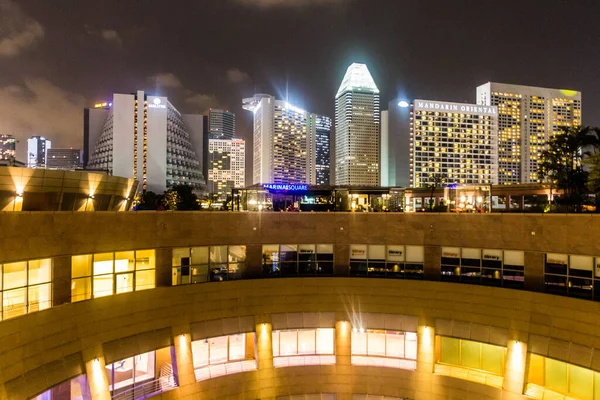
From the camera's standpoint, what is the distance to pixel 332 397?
82.8 feet

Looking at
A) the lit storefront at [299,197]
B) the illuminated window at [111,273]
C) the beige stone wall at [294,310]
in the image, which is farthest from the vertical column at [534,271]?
the illuminated window at [111,273]

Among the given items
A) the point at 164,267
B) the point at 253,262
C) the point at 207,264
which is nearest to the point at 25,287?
the point at 164,267

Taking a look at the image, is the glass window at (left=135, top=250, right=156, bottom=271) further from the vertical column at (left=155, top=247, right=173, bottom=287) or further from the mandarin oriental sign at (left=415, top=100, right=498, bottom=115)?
the mandarin oriental sign at (left=415, top=100, right=498, bottom=115)

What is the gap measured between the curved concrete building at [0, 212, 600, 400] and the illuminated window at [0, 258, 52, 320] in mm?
62

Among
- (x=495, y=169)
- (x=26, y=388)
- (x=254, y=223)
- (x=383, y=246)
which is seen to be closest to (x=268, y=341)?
(x=254, y=223)

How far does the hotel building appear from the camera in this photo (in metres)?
166

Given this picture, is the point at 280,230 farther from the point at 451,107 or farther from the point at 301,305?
the point at 451,107

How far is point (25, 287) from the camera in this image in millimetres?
17203

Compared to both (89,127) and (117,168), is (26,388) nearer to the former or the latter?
(117,168)

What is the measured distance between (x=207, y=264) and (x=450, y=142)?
163m

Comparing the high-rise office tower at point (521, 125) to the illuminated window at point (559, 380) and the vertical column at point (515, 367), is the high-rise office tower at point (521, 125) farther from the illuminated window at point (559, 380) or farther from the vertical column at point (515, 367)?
the vertical column at point (515, 367)

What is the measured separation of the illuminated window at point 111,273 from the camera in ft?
63.8

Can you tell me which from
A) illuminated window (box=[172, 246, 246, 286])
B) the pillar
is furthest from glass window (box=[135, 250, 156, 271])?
the pillar

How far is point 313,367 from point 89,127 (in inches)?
7186
